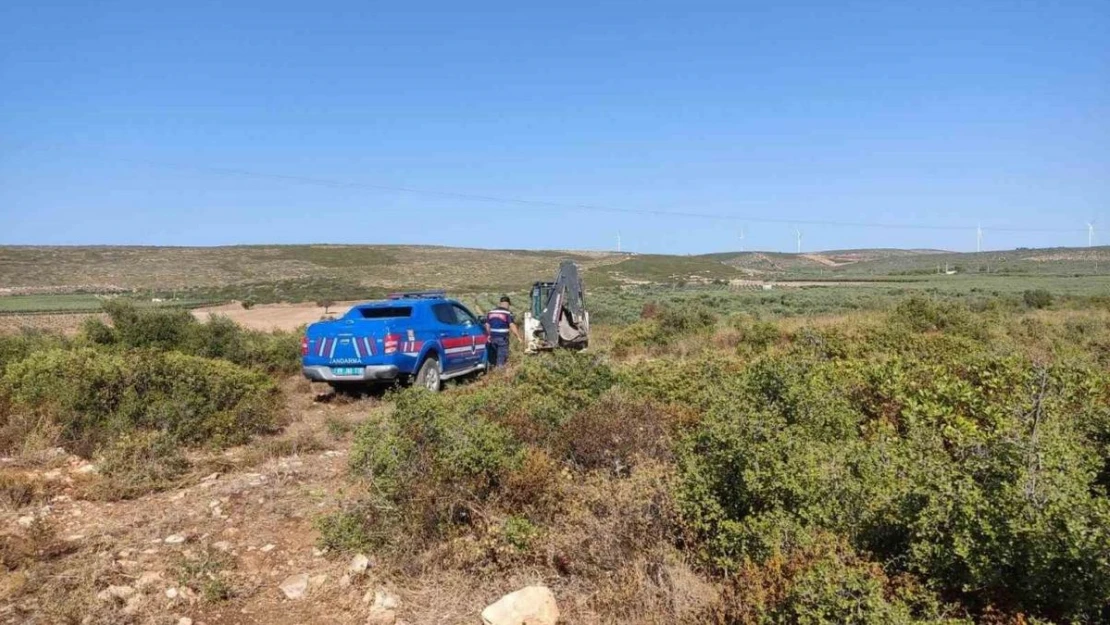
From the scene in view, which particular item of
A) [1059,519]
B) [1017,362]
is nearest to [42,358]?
[1059,519]

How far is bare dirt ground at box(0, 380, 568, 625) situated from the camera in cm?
399

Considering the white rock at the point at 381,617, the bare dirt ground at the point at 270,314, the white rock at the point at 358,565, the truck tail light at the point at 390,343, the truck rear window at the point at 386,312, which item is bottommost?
the bare dirt ground at the point at 270,314

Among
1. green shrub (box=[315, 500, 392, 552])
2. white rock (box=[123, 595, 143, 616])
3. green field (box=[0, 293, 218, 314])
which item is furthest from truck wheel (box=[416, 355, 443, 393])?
green field (box=[0, 293, 218, 314])

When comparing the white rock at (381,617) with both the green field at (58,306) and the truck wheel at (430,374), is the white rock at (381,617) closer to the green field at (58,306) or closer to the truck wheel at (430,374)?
the truck wheel at (430,374)

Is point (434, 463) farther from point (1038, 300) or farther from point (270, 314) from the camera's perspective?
point (270, 314)

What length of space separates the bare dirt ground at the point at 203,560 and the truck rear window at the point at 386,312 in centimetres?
481

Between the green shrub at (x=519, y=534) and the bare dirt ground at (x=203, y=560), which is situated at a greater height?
the green shrub at (x=519, y=534)

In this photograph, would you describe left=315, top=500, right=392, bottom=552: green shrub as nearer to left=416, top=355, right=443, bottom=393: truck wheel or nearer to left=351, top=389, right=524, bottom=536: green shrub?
left=351, top=389, right=524, bottom=536: green shrub

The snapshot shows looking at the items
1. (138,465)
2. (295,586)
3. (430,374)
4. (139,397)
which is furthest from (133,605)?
(430,374)

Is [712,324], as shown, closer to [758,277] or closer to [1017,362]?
[1017,362]

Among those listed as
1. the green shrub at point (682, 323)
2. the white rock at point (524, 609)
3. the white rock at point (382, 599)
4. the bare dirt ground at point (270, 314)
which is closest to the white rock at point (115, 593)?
the white rock at point (382, 599)

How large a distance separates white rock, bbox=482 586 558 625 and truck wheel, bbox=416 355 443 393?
742 cm

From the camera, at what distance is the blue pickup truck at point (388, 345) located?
1035cm

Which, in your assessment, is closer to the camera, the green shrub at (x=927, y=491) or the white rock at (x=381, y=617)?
the green shrub at (x=927, y=491)
